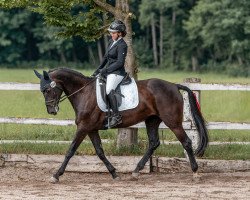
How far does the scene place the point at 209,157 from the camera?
14.5 m

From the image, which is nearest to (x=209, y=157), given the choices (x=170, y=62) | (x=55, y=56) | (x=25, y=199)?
(x=25, y=199)

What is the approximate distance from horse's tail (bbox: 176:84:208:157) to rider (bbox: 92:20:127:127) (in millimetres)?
1076

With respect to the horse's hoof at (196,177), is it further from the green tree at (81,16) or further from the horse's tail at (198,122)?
the green tree at (81,16)

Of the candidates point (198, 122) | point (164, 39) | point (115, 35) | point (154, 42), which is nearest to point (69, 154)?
point (115, 35)

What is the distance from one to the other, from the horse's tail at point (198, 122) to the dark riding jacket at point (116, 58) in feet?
3.48

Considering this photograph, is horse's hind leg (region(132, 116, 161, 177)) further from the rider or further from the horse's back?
the rider

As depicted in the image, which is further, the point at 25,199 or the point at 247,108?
the point at 247,108

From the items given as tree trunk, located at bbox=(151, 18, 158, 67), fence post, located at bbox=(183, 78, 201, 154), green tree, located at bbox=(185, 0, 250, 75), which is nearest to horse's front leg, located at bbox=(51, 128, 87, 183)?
fence post, located at bbox=(183, 78, 201, 154)

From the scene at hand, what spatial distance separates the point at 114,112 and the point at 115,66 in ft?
2.44

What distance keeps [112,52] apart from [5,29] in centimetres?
7507

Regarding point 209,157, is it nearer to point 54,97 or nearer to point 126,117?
point 126,117

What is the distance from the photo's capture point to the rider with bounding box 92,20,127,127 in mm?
13195

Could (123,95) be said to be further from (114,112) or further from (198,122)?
(198,122)

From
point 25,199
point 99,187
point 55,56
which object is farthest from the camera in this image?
point 55,56
